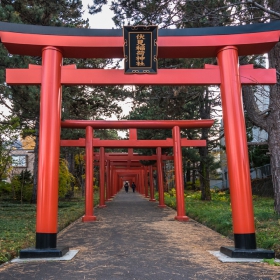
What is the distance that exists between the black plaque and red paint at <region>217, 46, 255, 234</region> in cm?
128

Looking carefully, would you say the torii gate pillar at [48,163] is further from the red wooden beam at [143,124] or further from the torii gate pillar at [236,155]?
the red wooden beam at [143,124]

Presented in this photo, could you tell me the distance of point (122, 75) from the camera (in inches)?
231

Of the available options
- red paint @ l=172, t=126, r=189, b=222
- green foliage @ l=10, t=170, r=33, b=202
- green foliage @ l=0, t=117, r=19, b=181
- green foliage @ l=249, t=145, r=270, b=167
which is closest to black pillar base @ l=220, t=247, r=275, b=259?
red paint @ l=172, t=126, r=189, b=222

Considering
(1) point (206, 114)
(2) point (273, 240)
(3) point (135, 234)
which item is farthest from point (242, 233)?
(1) point (206, 114)

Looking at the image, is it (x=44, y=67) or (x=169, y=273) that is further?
(x=44, y=67)

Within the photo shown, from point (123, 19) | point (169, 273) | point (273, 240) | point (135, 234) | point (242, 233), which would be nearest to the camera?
point (169, 273)

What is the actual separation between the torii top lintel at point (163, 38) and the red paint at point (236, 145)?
0.85 ft

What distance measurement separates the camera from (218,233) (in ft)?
25.0

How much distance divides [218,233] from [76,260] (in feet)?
13.1

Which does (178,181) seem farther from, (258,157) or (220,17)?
(258,157)

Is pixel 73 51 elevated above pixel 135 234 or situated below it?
above

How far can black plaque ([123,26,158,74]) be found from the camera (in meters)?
5.73

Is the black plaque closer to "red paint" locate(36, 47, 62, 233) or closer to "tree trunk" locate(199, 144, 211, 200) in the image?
"red paint" locate(36, 47, 62, 233)

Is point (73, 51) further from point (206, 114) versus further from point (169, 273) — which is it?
point (206, 114)
